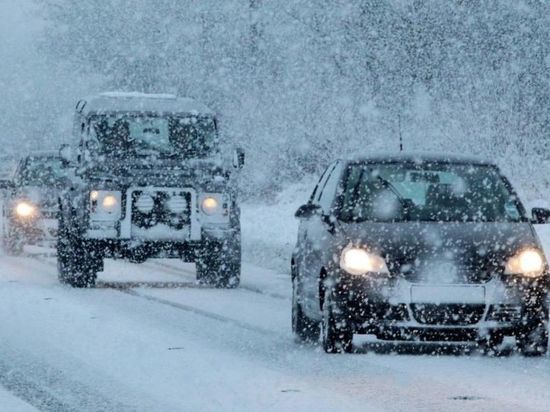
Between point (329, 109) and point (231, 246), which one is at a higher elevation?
point (329, 109)

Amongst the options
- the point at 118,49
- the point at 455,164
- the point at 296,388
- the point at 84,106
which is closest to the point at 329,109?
the point at 118,49

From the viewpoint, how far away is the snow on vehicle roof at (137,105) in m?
20.6

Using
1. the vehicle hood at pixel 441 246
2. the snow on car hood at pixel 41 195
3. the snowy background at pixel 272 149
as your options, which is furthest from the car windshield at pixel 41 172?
the vehicle hood at pixel 441 246

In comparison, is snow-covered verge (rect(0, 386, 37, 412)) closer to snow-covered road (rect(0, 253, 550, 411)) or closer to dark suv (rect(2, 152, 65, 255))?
snow-covered road (rect(0, 253, 550, 411))

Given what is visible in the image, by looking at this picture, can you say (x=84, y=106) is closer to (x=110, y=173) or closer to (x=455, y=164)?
(x=110, y=173)

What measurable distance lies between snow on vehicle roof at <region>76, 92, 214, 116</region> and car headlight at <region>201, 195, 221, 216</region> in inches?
68.9

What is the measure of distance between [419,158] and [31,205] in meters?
13.7

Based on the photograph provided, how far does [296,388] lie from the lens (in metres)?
9.95

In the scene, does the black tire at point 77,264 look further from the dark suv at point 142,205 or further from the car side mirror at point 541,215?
the car side mirror at point 541,215

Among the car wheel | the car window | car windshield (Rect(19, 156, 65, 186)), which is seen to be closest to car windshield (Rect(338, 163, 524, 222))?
the car window

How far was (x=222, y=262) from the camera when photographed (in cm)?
1953

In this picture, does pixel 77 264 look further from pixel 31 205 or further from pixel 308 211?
pixel 308 211

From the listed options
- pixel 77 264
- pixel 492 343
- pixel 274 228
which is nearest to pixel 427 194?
pixel 492 343

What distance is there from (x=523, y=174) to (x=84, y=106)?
13445 mm
